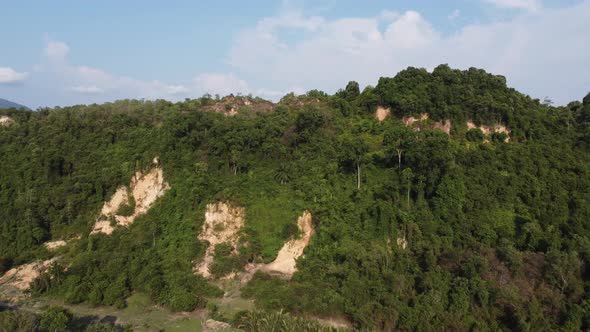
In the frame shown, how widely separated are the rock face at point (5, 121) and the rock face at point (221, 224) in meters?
25.9

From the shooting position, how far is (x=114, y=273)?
83.4 ft

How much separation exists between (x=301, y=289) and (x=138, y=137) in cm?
2082

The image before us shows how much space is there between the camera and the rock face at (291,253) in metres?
25.9

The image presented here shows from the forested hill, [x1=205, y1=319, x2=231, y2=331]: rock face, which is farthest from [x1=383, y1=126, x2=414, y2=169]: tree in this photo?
[x1=205, y1=319, x2=231, y2=331]: rock face

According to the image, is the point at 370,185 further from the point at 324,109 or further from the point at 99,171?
the point at 99,171

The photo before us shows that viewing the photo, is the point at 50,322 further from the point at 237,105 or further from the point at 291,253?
the point at 237,105

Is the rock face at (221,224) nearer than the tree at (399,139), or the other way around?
the rock face at (221,224)

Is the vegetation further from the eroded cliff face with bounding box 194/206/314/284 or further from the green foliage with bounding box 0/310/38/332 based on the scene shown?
the eroded cliff face with bounding box 194/206/314/284

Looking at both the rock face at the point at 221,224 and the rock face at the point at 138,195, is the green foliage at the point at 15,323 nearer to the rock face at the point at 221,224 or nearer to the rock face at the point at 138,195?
the rock face at the point at 221,224

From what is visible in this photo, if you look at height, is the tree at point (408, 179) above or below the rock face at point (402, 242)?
above

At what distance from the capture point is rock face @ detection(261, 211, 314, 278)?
25922mm

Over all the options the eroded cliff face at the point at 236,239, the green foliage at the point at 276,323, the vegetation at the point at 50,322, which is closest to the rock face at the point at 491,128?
the eroded cliff face at the point at 236,239

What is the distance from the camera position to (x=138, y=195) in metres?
30.5

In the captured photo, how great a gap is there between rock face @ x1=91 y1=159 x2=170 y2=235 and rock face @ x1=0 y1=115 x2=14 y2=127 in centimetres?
1724
